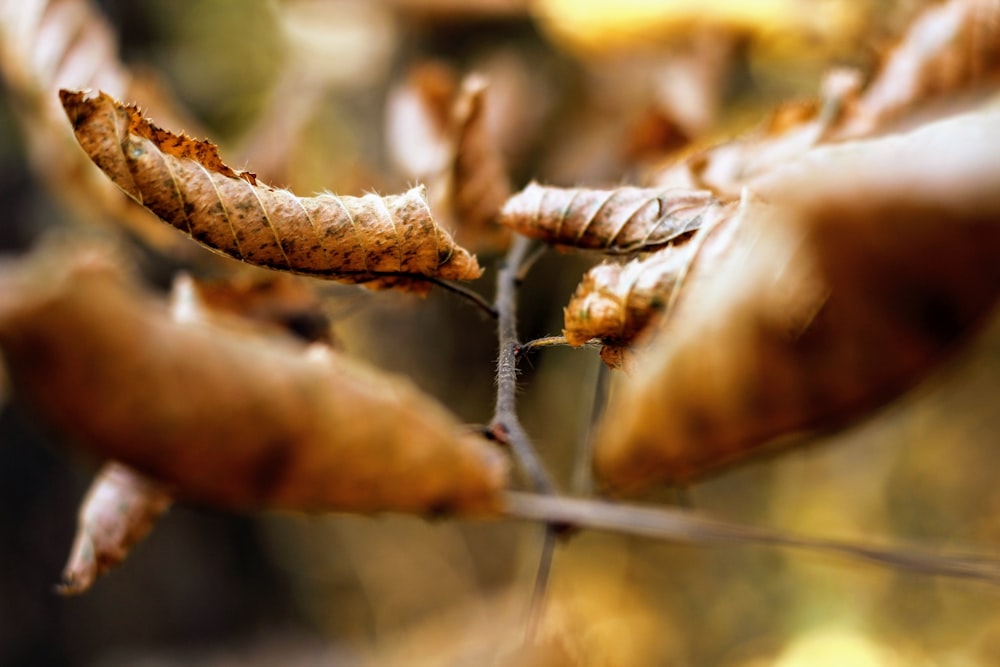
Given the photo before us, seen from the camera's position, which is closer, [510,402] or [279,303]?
[510,402]

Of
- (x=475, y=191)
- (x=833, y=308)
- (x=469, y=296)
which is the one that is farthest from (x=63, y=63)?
(x=833, y=308)

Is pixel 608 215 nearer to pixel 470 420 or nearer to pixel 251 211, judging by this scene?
Result: pixel 251 211

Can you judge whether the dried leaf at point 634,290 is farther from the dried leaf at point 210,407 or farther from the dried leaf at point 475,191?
the dried leaf at point 475,191

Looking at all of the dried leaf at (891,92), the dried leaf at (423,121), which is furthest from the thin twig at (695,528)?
the dried leaf at (423,121)

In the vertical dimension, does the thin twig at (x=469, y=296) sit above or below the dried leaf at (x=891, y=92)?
below

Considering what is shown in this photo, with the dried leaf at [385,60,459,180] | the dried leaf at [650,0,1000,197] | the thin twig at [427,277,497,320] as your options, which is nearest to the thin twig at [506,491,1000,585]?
the thin twig at [427,277,497,320]

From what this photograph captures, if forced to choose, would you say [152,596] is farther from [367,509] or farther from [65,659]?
[367,509]

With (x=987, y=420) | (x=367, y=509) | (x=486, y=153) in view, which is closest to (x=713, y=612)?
(x=987, y=420)
